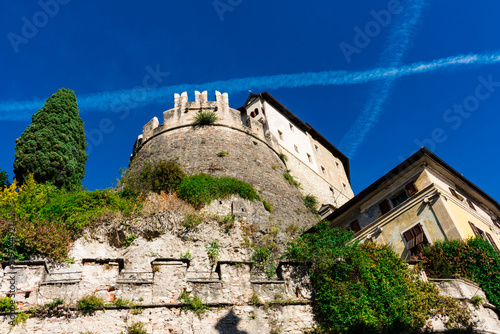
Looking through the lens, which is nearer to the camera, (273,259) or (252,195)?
(273,259)

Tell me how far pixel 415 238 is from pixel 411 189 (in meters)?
2.39

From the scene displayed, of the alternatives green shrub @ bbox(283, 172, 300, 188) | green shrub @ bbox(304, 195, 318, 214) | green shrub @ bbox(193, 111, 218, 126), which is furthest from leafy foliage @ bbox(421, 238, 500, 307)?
green shrub @ bbox(193, 111, 218, 126)

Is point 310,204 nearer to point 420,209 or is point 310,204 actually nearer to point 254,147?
point 254,147

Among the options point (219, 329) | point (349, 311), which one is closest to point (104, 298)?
point (219, 329)

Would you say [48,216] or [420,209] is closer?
[48,216]

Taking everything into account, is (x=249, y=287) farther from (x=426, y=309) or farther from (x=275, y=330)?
(x=426, y=309)

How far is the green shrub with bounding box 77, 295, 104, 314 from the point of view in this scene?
8711 mm

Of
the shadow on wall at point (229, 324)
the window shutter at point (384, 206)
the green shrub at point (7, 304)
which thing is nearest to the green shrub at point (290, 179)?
the window shutter at point (384, 206)

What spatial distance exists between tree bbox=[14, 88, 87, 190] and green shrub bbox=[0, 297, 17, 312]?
536 inches

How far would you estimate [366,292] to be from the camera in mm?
10617

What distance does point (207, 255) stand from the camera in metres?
14.8

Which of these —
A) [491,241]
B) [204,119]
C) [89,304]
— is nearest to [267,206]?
[491,241]

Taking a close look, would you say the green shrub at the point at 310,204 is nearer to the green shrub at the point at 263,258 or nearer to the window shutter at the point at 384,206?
the window shutter at the point at 384,206

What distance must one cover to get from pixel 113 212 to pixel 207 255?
3.99m
